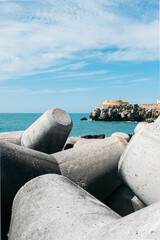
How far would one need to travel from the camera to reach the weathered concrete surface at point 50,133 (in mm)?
5172

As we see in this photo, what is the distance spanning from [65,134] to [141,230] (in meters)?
4.12

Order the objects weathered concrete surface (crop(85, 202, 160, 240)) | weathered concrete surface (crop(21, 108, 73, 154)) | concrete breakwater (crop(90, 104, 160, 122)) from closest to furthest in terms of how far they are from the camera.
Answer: weathered concrete surface (crop(85, 202, 160, 240)) < weathered concrete surface (crop(21, 108, 73, 154)) < concrete breakwater (crop(90, 104, 160, 122))

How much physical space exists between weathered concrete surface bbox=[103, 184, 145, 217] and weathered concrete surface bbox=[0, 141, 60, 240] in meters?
0.90

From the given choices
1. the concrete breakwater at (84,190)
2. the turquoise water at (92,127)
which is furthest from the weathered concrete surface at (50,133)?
the turquoise water at (92,127)

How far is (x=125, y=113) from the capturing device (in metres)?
49.7

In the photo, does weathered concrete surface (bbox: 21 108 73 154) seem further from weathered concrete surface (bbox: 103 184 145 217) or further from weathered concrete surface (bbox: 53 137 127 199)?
weathered concrete surface (bbox: 103 184 145 217)

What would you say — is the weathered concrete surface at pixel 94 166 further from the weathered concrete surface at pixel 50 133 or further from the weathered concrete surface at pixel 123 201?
the weathered concrete surface at pixel 50 133

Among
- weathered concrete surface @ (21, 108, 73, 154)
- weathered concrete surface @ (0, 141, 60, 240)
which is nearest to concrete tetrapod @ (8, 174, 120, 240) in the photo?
weathered concrete surface @ (0, 141, 60, 240)

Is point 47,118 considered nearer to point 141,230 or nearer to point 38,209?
point 38,209

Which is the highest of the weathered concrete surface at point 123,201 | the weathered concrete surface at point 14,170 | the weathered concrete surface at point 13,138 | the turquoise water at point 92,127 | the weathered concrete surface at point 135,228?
the weathered concrete surface at point 135,228

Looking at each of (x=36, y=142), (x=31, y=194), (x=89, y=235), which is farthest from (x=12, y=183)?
(x=36, y=142)

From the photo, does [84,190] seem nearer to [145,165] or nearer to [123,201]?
[145,165]

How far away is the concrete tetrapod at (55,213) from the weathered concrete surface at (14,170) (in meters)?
0.49

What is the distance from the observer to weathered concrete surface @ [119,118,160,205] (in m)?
2.44
